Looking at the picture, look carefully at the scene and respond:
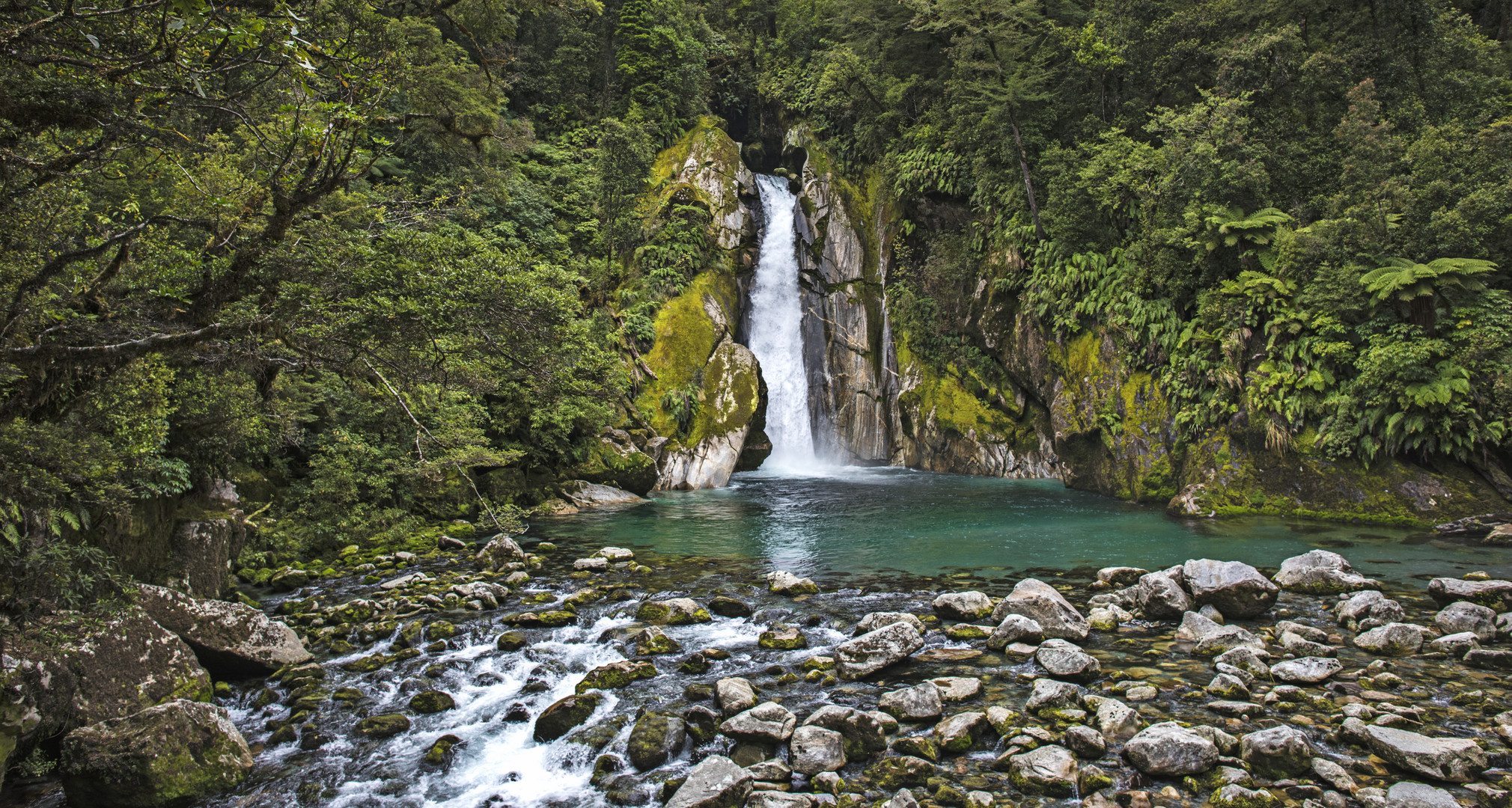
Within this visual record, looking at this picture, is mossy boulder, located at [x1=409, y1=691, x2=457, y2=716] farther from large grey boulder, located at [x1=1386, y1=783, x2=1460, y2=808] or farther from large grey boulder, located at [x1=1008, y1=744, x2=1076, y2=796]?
large grey boulder, located at [x1=1386, y1=783, x2=1460, y2=808]

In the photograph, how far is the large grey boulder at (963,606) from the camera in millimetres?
7688

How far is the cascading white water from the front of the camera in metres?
26.5

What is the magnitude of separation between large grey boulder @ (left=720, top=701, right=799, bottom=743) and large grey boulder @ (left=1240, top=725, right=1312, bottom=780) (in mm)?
3169

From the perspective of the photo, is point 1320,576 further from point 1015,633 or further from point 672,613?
point 672,613

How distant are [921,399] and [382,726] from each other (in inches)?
843

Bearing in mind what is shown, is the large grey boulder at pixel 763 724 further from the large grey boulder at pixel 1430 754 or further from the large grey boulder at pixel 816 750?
the large grey boulder at pixel 1430 754

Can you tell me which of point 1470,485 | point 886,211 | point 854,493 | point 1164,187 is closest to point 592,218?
point 886,211

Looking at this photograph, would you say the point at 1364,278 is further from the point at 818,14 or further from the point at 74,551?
the point at 818,14

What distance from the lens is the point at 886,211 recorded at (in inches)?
1048

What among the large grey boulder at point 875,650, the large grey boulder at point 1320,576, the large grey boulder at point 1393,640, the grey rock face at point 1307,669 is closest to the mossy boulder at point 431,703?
the large grey boulder at point 875,650

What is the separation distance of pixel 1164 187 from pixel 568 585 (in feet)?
49.3

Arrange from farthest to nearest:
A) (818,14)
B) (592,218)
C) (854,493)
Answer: (818,14) → (592,218) → (854,493)

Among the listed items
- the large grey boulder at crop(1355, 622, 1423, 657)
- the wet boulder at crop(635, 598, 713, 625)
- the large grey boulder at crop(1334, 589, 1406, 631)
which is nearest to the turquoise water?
the large grey boulder at crop(1334, 589, 1406, 631)

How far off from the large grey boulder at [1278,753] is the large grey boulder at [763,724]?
317 centimetres
